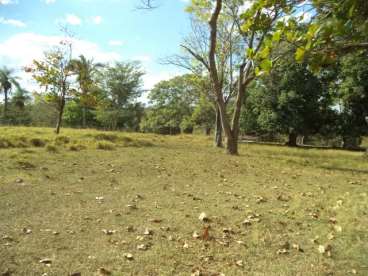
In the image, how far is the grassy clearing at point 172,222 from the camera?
3609mm

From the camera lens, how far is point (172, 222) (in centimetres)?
486

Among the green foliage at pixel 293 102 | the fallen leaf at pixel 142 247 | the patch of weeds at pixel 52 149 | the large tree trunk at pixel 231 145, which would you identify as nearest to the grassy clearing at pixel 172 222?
the fallen leaf at pixel 142 247

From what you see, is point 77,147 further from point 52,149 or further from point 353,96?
point 353,96

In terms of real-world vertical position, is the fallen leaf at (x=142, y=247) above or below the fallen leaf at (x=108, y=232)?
below

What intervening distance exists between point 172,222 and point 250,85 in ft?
113

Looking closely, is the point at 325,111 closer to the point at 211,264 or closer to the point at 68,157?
the point at 68,157

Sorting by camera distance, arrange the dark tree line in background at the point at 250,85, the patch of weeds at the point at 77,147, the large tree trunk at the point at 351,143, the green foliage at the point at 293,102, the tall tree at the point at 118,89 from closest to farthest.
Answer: the dark tree line in background at the point at 250,85 → the patch of weeds at the point at 77,147 → the green foliage at the point at 293,102 → the large tree trunk at the point at 351,143 → the tall tree at the point at 118,89

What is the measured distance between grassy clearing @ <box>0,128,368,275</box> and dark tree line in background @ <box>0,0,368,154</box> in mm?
2064

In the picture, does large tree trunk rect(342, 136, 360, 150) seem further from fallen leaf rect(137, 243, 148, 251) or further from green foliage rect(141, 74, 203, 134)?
fallen leaf rect(137, 243, 148, 251)

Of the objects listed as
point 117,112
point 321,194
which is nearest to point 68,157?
point 321,194

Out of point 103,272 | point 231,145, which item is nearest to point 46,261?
point 103,272

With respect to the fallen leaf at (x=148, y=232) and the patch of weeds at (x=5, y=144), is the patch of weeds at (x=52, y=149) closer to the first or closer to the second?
the patch of weeds at (x=5, y=144)

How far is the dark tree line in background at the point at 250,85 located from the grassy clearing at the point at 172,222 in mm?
2064

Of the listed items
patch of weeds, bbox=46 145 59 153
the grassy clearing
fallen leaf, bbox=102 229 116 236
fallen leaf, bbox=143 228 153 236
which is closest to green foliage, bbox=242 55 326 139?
patch of weeds, bbox=46 145 59 153
